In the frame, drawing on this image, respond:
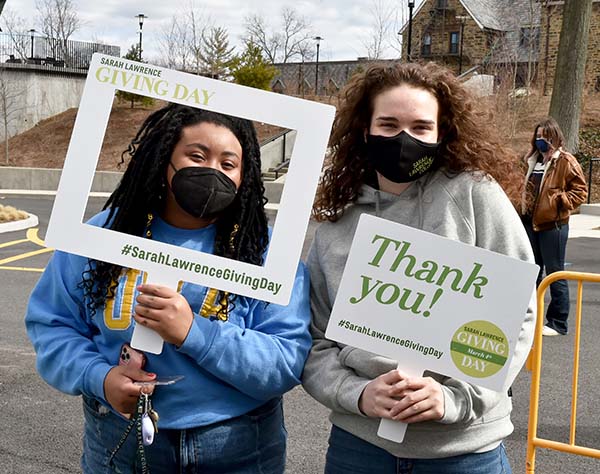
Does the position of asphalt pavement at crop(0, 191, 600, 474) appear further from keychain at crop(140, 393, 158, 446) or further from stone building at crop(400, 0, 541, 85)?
stone building at crop(400, 0, 541, 85)

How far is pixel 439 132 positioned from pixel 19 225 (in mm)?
14257

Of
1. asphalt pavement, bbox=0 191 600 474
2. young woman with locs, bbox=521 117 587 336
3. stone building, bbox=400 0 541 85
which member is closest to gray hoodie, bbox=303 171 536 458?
asphalt pavement, bbox=0 191 600 474

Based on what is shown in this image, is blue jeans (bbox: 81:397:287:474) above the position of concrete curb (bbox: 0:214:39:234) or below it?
above

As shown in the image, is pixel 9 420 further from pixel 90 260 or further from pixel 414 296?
pixel 414 296

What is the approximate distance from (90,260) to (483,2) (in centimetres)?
5114

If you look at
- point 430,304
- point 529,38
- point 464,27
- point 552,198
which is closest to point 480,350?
point 430,304

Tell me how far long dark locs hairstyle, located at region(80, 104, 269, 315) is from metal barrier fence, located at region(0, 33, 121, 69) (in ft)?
114

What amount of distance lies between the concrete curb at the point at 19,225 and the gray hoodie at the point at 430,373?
1349 cm

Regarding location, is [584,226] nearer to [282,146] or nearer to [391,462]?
[282,146]

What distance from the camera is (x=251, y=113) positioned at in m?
2.11

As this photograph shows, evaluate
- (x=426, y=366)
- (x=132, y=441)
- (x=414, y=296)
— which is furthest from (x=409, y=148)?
(x=132, y=441)

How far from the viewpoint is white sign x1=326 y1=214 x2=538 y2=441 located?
6.91ft

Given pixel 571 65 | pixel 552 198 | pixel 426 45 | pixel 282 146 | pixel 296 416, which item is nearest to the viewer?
pixel 296 416

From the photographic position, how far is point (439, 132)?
2.36 meters
